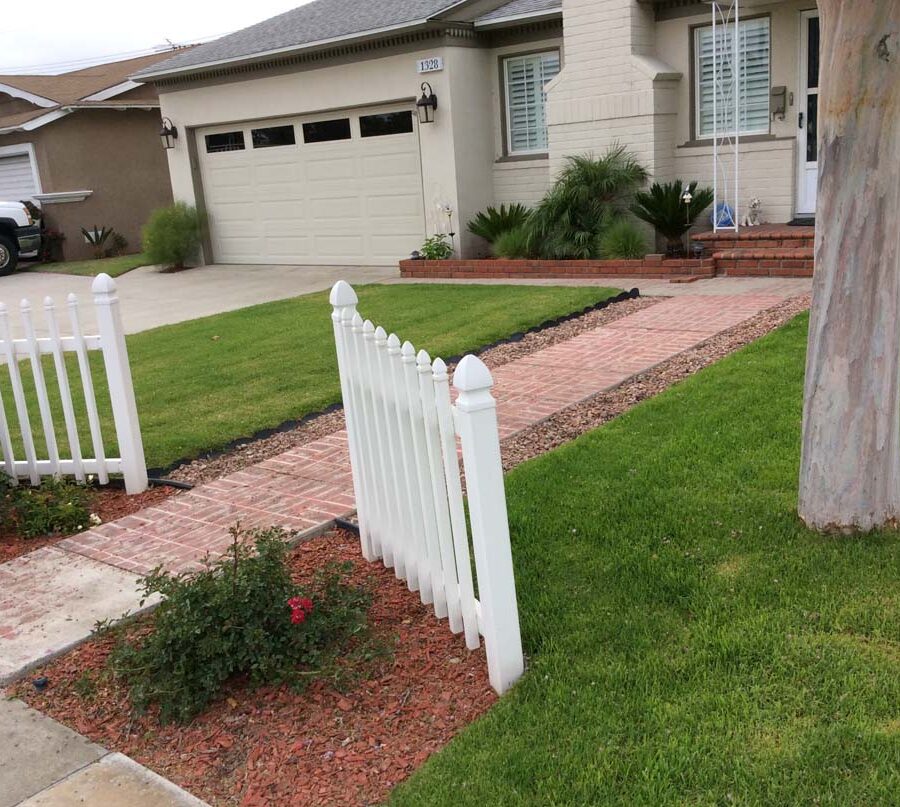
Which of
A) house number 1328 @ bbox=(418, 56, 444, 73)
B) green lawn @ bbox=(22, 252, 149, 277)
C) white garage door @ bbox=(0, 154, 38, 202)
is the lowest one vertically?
green lawn @ bbox=(22, 252, 149, 277)

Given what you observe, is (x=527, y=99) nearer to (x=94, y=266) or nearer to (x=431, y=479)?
(x=94, y=266)

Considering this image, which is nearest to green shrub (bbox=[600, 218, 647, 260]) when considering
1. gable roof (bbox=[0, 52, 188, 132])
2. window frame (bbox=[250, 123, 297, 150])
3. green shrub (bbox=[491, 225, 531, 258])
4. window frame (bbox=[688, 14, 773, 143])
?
green shrub (bbox=[491, 225, 531, 258])

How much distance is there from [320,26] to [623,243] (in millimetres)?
7035

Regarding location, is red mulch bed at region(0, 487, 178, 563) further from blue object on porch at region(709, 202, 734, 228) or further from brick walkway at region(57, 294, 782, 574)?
blue object on porch at region(709, 202, 734, 228)

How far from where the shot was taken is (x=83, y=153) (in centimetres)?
2202

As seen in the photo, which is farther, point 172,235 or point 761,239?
point 172,235

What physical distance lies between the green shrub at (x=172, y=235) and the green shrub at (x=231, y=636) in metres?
14.8

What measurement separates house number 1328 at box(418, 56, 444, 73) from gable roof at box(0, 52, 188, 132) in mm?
9232

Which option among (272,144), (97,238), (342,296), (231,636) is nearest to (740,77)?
(272,144)

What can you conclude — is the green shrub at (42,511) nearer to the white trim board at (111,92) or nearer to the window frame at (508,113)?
the window frame at (508,113)

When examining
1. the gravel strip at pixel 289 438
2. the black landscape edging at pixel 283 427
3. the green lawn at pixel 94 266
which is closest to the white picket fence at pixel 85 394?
the black landscape edging at pixel 283 427

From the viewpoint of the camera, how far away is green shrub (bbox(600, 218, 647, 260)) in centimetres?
1209

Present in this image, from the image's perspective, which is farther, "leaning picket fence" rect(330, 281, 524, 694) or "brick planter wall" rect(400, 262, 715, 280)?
"brick planter wall" rect(400, 262, 715, 280)

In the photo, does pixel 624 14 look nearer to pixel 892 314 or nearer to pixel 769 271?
pixel 769 271
